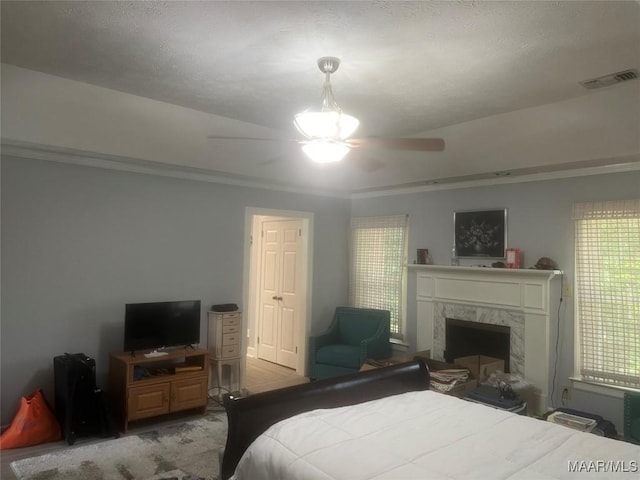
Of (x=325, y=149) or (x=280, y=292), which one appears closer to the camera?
(x=325, y=149)

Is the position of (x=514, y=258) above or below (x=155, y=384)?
above

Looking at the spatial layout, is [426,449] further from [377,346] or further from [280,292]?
[280,292]

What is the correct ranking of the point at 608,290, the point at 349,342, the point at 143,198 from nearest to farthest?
the point at 608,290
the point at 143,198
the point at 349,342

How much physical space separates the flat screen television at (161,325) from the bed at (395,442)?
2064mm

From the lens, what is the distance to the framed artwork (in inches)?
183

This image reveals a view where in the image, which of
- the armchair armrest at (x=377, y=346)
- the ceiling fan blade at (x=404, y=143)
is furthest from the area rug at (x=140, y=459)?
the ceiling fan blade at (x=404, y=143)

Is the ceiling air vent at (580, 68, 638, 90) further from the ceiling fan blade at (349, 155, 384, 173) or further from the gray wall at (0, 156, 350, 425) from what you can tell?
the gray wall at (0, 156, 350, 425)

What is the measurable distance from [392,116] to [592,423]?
3051 millimetres

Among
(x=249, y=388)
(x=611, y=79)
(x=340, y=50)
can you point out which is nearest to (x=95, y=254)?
(x=249, y=388)

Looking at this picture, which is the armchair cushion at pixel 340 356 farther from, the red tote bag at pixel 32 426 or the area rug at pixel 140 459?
the red tote bag at pixel 32 426

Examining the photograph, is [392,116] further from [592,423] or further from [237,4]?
[592,423]

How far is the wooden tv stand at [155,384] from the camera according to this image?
12.6 feet

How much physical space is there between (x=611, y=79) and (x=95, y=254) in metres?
4.47

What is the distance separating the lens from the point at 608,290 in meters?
3.88
